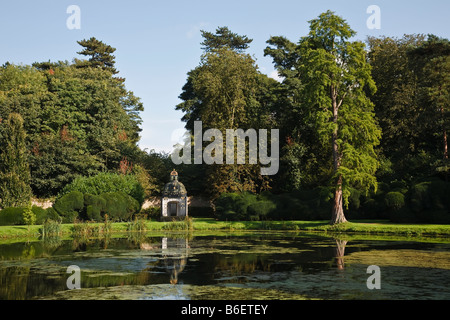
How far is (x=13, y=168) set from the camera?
34.6 meters

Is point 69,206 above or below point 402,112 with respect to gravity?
below

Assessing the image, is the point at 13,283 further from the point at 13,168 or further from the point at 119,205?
the point at 13,168

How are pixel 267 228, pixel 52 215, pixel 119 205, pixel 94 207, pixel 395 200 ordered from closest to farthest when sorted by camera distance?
pixel 395 200
pixel 52 215
pixel 267 228
pixel 94 207
pixel 119 205

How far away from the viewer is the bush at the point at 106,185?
3628cm

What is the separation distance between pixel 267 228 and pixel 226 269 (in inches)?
671

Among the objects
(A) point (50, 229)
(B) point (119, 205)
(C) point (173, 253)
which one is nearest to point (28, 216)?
(A) point (50, 229)

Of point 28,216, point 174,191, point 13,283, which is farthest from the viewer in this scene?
point 174,191

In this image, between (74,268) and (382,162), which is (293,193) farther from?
(74,268)

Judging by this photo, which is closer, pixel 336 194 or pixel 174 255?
pixel 174 255

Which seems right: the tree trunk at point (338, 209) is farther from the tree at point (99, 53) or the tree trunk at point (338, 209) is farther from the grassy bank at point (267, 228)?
the tree at point (99, 53)

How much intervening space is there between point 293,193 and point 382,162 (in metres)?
7.68

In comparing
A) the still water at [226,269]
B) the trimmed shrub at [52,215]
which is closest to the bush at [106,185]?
the trimmed shrub at [52,215]

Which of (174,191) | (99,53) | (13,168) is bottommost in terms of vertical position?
(174,191)
